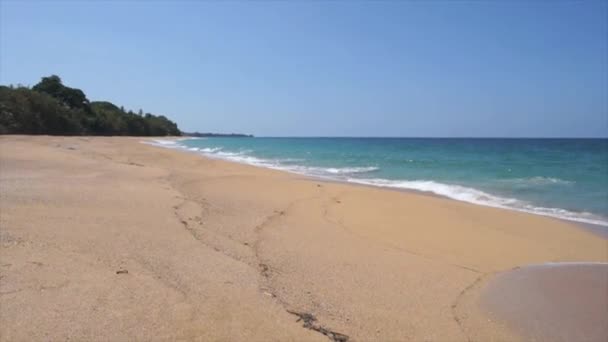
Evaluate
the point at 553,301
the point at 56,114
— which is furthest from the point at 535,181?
the point at 56,114

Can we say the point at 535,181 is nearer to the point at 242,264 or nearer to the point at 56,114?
the point at 242,264

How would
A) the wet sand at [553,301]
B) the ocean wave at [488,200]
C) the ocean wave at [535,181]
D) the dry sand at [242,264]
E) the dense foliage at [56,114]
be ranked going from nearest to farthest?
1. the dry sand at [242,264]
2. the wet sand at [553,301]
3. the ocean wave at [488,200]
4. the ocean wave at [535,181]
5. the dense foliage at [56,114]

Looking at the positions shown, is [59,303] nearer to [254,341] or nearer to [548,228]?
[254,341]

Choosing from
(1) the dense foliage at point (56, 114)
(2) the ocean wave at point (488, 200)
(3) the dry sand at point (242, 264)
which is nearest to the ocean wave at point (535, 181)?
(2) the ocean wave at point (488, 200)

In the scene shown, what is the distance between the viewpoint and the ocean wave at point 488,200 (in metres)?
8.88

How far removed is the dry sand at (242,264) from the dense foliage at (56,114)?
39.8 metres

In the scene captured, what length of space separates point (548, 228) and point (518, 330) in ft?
16.4

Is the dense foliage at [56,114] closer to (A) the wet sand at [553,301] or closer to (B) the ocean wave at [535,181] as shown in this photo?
(B) the ocean wave at [535,181]

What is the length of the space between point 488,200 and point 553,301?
7.51 meters

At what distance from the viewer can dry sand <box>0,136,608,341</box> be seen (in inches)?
107

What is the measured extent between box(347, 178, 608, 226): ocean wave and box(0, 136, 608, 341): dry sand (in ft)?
5.63

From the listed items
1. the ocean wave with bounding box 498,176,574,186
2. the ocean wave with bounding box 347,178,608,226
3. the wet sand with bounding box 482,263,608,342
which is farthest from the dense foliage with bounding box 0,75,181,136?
the wet sand with bounding box 482,263,608,342

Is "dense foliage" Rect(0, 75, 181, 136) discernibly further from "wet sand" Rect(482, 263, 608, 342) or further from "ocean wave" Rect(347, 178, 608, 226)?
"wet sand" Rect(482, 263, 608, 342)

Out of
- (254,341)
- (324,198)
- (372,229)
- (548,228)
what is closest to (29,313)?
(254,341)
